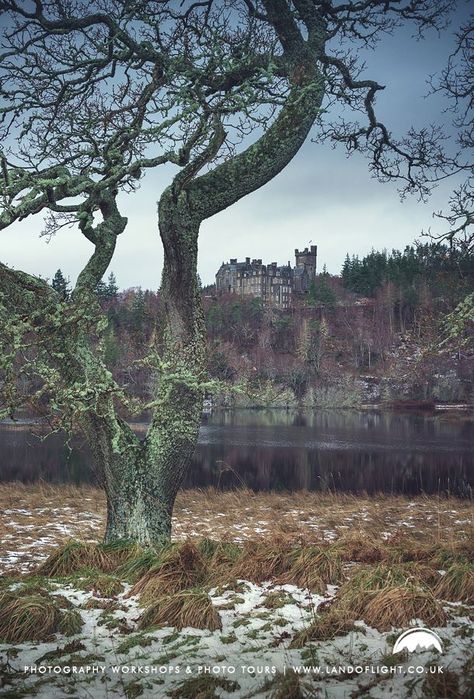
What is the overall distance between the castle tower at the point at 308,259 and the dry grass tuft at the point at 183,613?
182712 millimetres

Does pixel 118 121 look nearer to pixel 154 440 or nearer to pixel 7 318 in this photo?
pixel 7 318

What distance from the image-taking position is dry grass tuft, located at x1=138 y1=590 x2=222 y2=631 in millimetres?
5008

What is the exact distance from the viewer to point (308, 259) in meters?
186

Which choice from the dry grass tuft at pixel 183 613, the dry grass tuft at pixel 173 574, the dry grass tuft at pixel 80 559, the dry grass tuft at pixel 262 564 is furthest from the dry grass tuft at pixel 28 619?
the dry grass tuft at pixel 262 564

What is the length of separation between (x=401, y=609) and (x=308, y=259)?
185 meters

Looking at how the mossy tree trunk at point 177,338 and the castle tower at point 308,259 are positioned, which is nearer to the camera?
the mossy tree trunk at point 177,338

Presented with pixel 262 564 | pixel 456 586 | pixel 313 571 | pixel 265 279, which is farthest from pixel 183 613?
pixel 265 279

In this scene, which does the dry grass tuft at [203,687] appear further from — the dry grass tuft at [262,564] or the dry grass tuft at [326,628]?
the dry grass tuft at [262,564]

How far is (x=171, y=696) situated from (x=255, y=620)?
4.48 ft

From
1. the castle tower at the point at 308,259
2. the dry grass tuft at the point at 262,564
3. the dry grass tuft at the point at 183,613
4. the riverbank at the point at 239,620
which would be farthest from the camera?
the castle tower at the point at 308,259

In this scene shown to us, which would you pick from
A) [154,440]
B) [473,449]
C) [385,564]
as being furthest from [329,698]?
[473,449]

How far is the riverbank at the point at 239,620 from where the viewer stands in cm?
397

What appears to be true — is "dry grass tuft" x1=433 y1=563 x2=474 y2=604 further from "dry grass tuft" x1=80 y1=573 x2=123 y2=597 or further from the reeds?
the reeds

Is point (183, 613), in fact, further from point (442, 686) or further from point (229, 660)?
point (442, 686)
